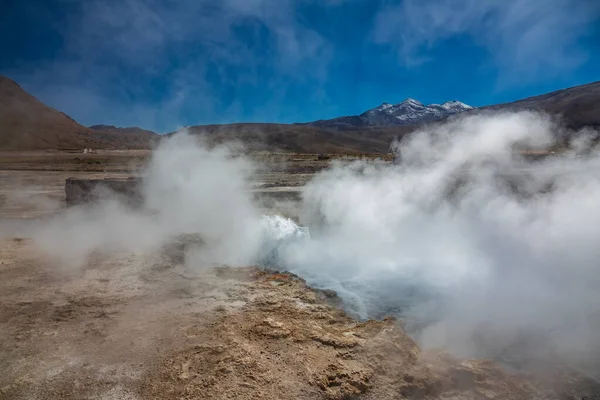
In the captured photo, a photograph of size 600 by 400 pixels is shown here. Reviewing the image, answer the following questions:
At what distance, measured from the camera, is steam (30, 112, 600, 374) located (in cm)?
559

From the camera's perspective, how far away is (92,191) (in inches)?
478

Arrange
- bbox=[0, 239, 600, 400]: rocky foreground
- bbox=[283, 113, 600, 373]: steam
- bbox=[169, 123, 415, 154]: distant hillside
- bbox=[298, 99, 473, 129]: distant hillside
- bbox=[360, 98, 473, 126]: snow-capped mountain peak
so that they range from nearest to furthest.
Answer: bbox=[0, 239, 600, 400]: rocky foreground → bbox=[283, 113, 600, 373]: steam → bbox=[169, 123, 415, 154]: distant hillside → bbox=[298, 99, 473, 129]: distant hillside → bbox=[360, 98, 473, 126]: snow-capped mountain peak

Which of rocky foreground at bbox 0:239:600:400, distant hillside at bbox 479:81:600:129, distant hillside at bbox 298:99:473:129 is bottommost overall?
rocky foreground at bbox 0:239:600:400

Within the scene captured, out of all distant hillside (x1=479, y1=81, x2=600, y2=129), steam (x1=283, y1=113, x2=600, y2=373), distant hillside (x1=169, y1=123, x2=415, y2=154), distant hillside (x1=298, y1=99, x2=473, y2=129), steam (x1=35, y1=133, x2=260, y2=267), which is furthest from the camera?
distant hillside (x1=298, y1=99, x2=473, y2=129)

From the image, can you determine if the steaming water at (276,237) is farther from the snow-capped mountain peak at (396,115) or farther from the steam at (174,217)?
the snow-capped mountain peak at (396,115)

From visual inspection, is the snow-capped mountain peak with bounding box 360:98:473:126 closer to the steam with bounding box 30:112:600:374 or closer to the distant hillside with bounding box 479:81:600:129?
the distant hillside with bounding box 479:81:600:129

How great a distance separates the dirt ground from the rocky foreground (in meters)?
0.01

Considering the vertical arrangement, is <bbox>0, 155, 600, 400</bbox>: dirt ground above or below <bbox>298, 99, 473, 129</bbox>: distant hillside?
below

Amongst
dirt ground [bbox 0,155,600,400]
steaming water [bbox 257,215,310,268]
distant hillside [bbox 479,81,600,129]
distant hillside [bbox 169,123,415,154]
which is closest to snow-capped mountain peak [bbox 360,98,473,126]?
distant hillside [bbox 169,123,415,154]

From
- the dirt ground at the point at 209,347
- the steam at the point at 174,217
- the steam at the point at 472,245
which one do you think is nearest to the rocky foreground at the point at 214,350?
the dirt ground at the point at 209,347

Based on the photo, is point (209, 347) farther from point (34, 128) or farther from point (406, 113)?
point (406, 113)

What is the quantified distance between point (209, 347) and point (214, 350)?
0.33 ft

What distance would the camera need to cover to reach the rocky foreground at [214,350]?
3771 mm

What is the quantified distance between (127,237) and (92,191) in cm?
415
